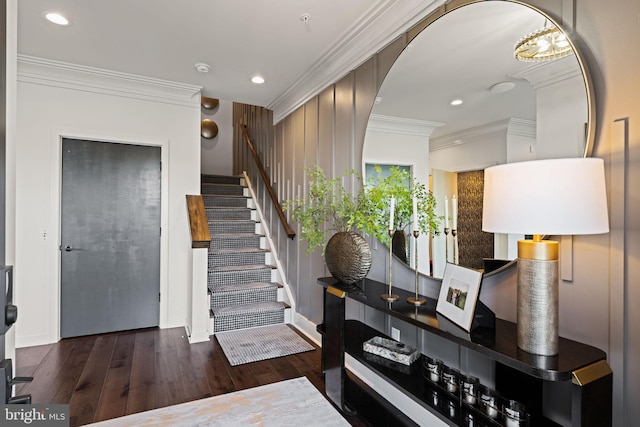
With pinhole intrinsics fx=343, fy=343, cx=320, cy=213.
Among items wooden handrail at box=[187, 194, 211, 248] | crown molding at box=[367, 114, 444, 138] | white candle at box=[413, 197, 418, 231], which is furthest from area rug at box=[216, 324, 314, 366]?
crown molding at box=[367, 114, 444, 138]

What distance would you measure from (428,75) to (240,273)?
3.00m

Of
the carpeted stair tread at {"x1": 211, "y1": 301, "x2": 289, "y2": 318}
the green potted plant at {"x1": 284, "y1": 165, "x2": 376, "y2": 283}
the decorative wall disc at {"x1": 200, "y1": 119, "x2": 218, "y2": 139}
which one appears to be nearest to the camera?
the green potted plant at {"x1": 284, "y1": 165, "x2": 376, "y2": 283}

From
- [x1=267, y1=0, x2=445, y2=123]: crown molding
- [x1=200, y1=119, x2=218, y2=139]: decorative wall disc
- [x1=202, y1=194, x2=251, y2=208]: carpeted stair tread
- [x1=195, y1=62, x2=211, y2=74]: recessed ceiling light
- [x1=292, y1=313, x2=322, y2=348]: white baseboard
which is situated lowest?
[x1=292, y1=313, x2=322, y2=348]: white baseboard

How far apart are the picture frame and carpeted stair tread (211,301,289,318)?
2.42 meters

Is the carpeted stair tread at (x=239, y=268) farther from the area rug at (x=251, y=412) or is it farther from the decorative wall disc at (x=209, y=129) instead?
the decorative wall disc at (x=209, y=129)

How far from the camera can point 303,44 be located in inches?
107

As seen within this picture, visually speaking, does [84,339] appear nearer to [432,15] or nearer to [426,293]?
[426,293]

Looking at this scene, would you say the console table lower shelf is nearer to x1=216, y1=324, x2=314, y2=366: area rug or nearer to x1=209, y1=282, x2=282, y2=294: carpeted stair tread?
x1=216, y1=324, x2=314, y2=366: area rug

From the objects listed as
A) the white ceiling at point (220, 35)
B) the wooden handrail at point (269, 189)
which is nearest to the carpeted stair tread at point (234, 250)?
the wooden handrail at point (269, 189)

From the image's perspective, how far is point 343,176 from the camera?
2.86 m

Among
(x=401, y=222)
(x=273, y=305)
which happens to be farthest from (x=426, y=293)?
(x=273, y=305)

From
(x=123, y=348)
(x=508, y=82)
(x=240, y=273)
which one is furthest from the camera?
(x=240, y=273)

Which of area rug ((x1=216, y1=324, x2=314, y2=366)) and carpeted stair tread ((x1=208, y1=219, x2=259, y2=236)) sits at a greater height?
carpeted stair tread ((x1=208, y1=219, x2=259, y2=236))

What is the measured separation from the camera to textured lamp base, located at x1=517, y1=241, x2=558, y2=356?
1.15 meters
